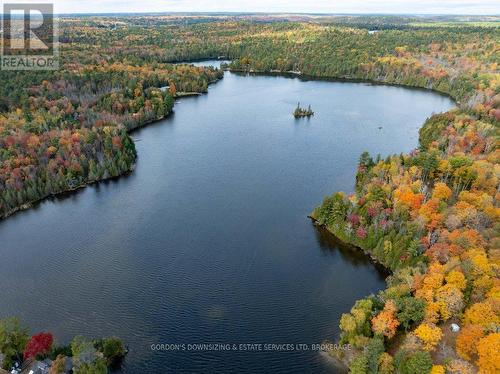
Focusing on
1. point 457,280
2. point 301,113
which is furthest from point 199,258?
point 301,113

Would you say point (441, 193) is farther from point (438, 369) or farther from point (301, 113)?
point (301, 113)

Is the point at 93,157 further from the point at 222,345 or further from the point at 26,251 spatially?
the point at 222,345

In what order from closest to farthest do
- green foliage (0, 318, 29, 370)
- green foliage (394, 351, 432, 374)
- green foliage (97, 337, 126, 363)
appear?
1. green foliage (394, 351, 432, 374)
2. green foliage (0, 318, 29, 370)
3. green foliage (97, 337, 126, 363)

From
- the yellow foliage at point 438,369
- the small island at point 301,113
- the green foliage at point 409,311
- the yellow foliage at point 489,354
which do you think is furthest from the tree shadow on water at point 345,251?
the small island at point 301,113

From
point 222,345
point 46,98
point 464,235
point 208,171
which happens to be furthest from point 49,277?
point 46,98

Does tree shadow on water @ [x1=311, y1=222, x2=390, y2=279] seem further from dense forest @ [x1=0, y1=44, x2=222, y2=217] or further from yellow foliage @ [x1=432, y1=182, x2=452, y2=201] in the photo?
dense forest @ [x1=0, y1=44, x2=222, y2=217]

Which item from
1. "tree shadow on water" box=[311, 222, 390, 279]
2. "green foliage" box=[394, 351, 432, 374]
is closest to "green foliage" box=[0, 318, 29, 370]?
"green foliage" box=[394, 351, 432, 374]

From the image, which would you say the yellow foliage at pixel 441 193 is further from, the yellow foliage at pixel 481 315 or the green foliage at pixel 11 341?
the green foliage at pixel 11 341

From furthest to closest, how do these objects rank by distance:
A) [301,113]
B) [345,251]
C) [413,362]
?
[301,113] < [345,251] < [413,362]
